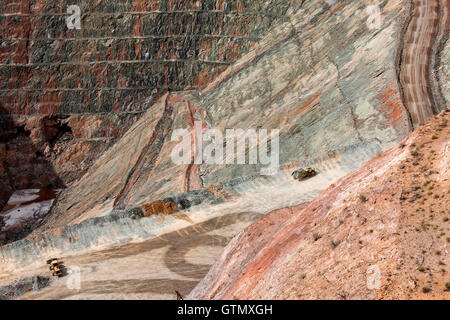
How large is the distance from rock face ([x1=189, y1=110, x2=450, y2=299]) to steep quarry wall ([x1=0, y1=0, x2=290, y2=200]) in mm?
23723

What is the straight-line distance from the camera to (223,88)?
3347 centimetres

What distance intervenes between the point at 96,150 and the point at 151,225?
1966 cm

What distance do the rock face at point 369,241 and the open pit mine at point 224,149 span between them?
0.04 m

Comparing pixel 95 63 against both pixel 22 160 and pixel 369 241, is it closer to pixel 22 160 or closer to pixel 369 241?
pixel 22 160

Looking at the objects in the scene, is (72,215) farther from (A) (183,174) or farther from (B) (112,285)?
(B) (112,285)

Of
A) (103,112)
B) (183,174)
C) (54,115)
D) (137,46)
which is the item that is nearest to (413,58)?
(183,174)

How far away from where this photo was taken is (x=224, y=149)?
28125 mm

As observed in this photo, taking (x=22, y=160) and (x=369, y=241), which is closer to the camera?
(x=369, y=241)

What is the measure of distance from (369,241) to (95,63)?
98.9ft

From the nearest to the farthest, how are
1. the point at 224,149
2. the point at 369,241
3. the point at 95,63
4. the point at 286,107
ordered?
the point at 369,241, the point at 286,107, the point at 224,149, the point at 95,63

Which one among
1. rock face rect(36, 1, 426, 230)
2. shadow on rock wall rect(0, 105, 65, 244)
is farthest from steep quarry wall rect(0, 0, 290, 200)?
rock face rect(36, 1, 426, 230)

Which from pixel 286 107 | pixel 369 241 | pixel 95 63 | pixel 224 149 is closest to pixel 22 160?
pixel 95 63

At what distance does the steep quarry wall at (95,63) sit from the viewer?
35.3 metres

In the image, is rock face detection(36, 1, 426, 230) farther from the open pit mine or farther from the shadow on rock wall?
the shadow on rock wall
